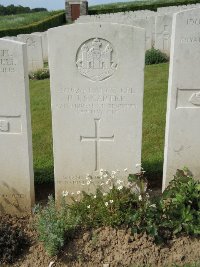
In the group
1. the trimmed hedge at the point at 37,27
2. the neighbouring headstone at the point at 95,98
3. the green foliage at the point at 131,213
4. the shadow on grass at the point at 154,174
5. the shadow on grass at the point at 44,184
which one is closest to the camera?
the green foliage at the point at 131,213

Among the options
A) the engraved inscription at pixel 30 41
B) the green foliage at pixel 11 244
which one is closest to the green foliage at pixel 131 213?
the green foliage at pixel 11 244

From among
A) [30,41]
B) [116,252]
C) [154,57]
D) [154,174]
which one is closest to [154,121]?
[154,174]

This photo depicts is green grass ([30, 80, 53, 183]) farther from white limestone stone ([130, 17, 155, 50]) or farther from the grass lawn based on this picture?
white limestone stone ([130, 17, 155, 50])

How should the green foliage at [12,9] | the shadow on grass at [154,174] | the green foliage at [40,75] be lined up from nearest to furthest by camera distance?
1. the shadow on grass at [154,174]
2. the green foliage at [40,75]
3. the green foliage at [12,9]

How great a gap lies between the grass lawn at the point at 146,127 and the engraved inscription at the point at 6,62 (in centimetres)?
174

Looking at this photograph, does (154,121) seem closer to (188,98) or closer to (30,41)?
(188,98)

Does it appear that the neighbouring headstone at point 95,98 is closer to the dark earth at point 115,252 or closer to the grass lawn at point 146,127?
the dark earth at point 115,252

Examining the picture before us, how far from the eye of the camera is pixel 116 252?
3.66 meters

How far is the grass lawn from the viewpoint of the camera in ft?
17.4

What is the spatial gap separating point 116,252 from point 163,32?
10.2 metres

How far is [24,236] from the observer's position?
389 centimetres

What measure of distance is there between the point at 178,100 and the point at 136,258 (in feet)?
5.55

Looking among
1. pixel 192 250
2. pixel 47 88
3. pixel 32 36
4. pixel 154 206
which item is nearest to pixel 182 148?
pixel 154 206

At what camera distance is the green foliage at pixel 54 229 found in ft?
11.6
